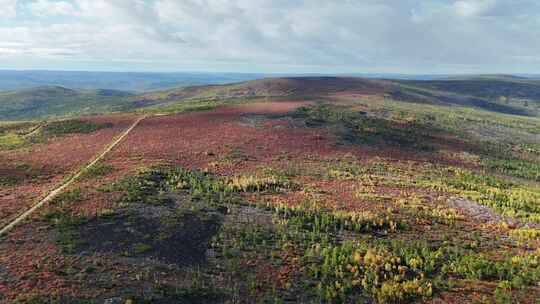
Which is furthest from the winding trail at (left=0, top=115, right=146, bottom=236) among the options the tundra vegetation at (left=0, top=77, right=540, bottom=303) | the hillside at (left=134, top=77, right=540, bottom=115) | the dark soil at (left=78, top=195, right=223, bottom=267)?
the hillside at (left=134, top=77, right=540, bottom=115)

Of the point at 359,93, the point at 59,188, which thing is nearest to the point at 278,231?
the point at 59,188

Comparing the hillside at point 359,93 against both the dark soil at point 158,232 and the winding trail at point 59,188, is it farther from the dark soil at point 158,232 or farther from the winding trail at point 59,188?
the dark soil at point 158,232

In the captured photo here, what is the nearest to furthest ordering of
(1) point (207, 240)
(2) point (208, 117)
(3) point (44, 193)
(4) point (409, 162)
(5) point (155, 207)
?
(1) point (207, 240), (5) point (155, 207), (3) point (44, 193), (4) point (409, 162), (2) point (208, 117)

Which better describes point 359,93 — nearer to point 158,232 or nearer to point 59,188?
point 59,188

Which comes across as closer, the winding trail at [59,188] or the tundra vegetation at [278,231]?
the tundra vegetation at [278,231]

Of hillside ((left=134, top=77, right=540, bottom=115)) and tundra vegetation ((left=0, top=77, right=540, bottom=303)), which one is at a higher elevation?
hillside ((left=134, top=77, right=540, bottom=115))

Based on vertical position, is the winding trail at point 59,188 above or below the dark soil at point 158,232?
above

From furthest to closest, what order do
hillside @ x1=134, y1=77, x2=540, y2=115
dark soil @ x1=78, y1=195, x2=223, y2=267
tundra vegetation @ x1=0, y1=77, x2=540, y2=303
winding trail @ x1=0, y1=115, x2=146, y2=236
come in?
hillside @ x1=134, y1=77, x2=540, y2=115
winding trail @ x1=0, y1=115, x2=146, y2=236
dark soil @ x1=78, y1=195, x2=223, y2=267
tundra vegetation @ x1=0, y1=77, x2=540, y2=303

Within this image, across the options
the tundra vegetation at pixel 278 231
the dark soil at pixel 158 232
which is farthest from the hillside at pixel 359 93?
the dark soil at pixel 158 232

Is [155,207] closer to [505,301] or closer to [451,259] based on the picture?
[451,259]

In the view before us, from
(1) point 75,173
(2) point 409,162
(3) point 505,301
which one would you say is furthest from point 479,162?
(1) point 75,173

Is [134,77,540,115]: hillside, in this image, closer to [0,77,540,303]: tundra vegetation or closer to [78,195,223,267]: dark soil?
[0,77,540,303]: tundra vegetation
